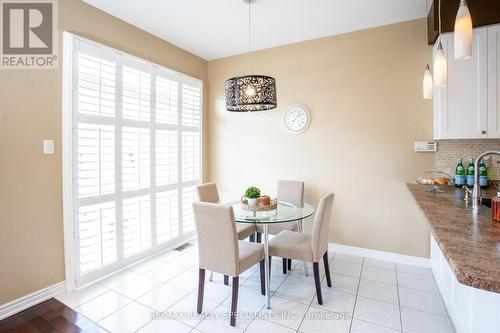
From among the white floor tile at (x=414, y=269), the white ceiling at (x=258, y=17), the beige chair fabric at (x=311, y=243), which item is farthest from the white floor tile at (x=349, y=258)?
the white ceiling at (x=258, y=17)

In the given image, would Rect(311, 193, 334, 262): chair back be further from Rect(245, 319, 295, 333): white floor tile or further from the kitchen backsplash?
the kitchen backsplash

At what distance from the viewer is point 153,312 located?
84.5 inches

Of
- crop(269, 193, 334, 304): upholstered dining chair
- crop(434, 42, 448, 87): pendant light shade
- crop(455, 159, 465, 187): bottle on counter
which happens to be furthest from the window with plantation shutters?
crop(455, 159, 465, 187): bottle on counter

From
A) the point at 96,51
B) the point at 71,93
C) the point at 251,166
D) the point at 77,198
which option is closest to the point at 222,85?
the point at 251,166

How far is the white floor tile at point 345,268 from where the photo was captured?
2.80m

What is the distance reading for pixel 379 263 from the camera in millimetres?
3018

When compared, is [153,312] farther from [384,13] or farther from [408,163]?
[384,13]

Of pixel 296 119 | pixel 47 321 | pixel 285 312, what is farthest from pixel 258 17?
pixel 47 321

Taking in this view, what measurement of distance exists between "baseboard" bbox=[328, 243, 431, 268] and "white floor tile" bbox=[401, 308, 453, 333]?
0.98 m

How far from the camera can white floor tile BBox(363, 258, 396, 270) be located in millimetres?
2939

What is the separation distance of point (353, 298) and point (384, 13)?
2.91 m

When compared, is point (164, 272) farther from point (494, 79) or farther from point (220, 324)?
point (494, 79)

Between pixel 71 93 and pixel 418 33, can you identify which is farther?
pixel 418 33

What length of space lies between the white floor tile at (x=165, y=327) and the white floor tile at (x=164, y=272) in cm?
68
